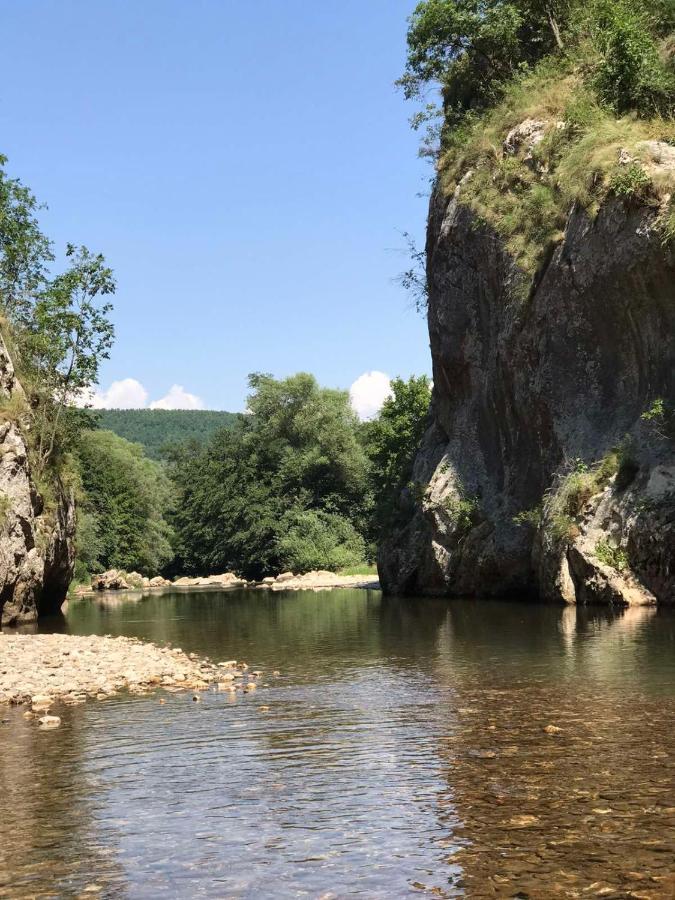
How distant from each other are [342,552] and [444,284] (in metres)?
32.4

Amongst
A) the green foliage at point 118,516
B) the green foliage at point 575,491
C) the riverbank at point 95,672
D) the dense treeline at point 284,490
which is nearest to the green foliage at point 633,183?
the green foliage at point 575,491

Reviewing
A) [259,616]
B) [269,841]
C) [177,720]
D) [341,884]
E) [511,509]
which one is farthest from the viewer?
[511,509]

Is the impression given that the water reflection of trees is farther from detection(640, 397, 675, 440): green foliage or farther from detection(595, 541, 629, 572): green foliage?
detection(640, 397, 675, 440): green foliage

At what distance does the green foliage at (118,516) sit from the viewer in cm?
7138

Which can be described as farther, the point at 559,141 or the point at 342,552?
the point at 342,552

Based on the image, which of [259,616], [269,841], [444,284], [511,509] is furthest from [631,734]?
[444,284]

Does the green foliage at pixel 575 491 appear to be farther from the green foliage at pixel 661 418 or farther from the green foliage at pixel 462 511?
the green foliage at pixel 462 511

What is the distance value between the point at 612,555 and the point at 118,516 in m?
53.6

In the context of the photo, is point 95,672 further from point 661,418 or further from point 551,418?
point 551,418

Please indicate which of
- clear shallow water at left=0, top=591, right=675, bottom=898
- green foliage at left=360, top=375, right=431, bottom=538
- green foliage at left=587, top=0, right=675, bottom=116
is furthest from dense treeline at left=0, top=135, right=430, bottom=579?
clear shallow water at left=0, top=591, right=675, bottom=898

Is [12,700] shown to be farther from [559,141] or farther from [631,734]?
[559,141]

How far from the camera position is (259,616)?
34.3 metres

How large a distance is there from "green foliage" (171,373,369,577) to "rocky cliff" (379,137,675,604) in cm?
2546

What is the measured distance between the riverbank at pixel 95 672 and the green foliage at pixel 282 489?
49.7 meters
